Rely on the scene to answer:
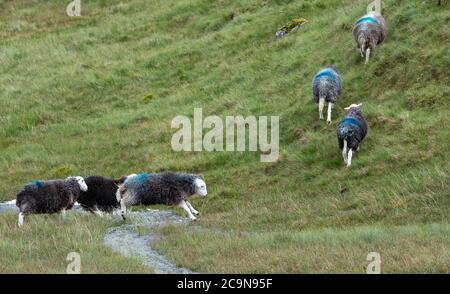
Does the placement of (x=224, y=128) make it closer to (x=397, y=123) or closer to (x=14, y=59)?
(x=397, y=123)

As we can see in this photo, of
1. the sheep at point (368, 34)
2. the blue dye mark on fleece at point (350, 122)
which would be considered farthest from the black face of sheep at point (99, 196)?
the sheep at point (368, 34)

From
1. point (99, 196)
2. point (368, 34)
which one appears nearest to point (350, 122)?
point (368, 34)

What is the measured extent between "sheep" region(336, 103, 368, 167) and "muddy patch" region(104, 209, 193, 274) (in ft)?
16.7

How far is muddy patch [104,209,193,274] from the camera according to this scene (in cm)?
1511

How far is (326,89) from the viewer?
25922 mm

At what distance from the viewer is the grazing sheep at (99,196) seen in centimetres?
2261

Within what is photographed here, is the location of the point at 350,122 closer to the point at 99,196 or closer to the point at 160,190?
the point at 160,190

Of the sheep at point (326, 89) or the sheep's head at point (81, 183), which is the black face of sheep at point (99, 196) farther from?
the sheep at point (326, 89)

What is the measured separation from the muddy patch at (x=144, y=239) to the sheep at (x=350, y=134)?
5.10 meters

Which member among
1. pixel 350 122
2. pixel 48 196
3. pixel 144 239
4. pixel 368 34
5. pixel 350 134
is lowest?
pixel 144 239

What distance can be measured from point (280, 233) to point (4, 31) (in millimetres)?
33872

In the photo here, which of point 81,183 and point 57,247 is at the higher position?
point 81,183

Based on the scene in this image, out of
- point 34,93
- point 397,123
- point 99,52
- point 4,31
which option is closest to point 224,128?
point 397,123

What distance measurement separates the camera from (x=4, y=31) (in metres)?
47.1
